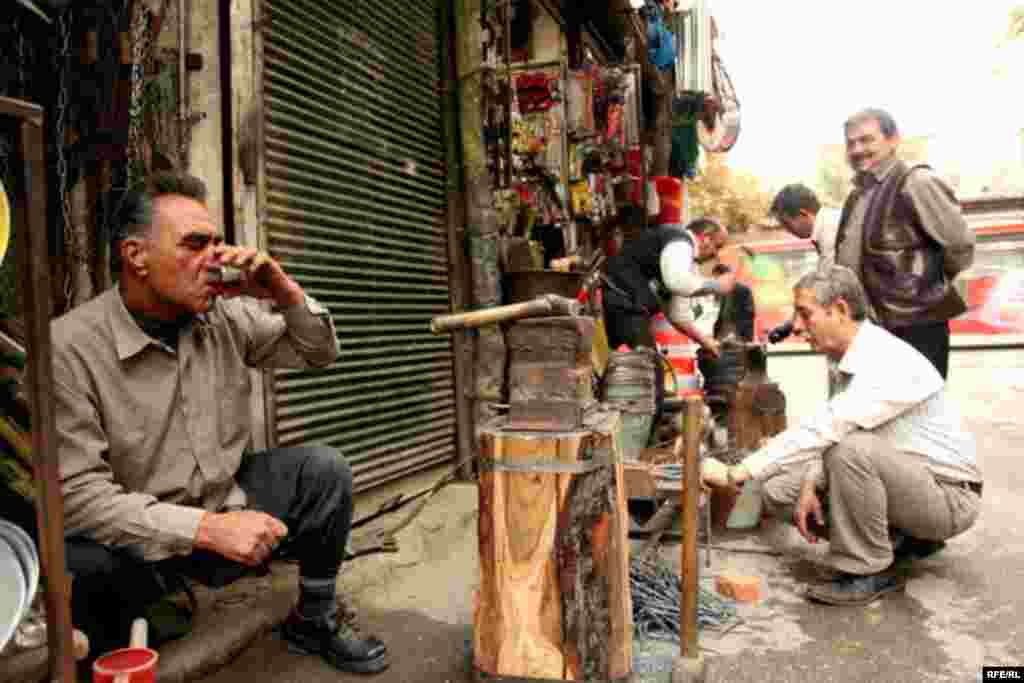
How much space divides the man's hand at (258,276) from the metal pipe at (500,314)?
60 centimetres

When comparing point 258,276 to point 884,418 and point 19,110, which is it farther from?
point 884,418

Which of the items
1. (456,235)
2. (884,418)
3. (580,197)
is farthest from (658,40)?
(884,418)

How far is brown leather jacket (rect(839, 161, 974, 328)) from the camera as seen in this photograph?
4.55 meters

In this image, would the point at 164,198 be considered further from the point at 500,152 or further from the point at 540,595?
the point at 500,152

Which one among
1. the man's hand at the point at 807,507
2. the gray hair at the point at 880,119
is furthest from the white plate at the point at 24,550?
the gray hair at the point at 880,119

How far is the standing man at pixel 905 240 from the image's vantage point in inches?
178

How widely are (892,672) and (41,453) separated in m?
2.87

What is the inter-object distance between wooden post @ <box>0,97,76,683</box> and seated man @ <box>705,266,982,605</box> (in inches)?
97.8

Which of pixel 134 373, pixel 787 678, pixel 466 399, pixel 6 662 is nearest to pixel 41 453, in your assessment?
pixel 134 373

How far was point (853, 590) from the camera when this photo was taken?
3.64 metres

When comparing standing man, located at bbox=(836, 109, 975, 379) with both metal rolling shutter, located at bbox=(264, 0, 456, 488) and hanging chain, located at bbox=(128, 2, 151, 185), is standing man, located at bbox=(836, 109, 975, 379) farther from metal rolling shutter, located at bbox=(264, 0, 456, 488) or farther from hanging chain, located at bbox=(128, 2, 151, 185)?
hanging chain, located at bbox=(128, 2, 151, 185)

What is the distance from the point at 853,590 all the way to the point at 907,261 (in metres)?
2.01

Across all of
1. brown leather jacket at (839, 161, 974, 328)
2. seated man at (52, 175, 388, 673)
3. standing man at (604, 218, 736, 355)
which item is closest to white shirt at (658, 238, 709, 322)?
standing man at (604, 218, 736, 355)

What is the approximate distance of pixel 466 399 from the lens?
226 inches
